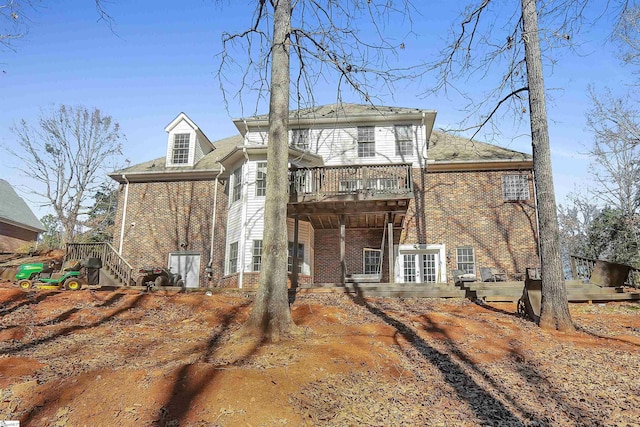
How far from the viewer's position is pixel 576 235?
34.1 metres

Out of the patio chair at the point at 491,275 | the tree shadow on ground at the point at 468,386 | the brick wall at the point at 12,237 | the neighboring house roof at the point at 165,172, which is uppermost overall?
the neighboring house roof at the point at 165,172

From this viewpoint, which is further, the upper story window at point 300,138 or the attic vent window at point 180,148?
the attic vent window at point 180,148

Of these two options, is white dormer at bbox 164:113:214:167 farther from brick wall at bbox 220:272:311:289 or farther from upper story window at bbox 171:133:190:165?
brick wall at bbox 220:272:311:289

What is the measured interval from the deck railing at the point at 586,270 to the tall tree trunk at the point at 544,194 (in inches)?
199

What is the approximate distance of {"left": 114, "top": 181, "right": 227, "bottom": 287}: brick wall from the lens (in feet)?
58.6

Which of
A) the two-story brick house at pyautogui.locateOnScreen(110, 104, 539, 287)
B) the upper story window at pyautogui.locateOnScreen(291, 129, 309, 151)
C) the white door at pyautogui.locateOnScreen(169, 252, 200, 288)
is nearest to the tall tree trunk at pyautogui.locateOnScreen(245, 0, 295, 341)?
the two-story brick house at pyautogui.locateOnScreen(110, 104, 539, 287)

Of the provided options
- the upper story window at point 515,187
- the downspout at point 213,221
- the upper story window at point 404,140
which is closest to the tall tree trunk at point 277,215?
the upper story window at point 404,140

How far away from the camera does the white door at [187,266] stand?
1756 cm

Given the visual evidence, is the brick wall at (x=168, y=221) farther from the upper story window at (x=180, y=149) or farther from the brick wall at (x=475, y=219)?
the brick wall at (x=475, y=219)

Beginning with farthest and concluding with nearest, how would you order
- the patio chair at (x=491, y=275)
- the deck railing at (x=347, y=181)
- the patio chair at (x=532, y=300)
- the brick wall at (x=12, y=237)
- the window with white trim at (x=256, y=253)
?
1. the brick wall at (x=12, y=237)
2. the window with white trim at (x=256, y=253)
3. the patio chair at (x=491, y=275)
4. the deck railing at (x=347, y=181)
5. the patio chair at (x=532, y=300)

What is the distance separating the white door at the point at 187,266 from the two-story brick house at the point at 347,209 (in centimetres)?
Result: 4

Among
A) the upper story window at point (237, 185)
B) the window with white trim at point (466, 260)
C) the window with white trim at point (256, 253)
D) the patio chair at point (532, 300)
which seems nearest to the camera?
the patio chair at point (532, 300)

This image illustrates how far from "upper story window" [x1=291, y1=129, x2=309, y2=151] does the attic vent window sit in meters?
5.37

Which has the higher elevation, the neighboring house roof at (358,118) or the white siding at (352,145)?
the neighboring house roof at (358,118)
